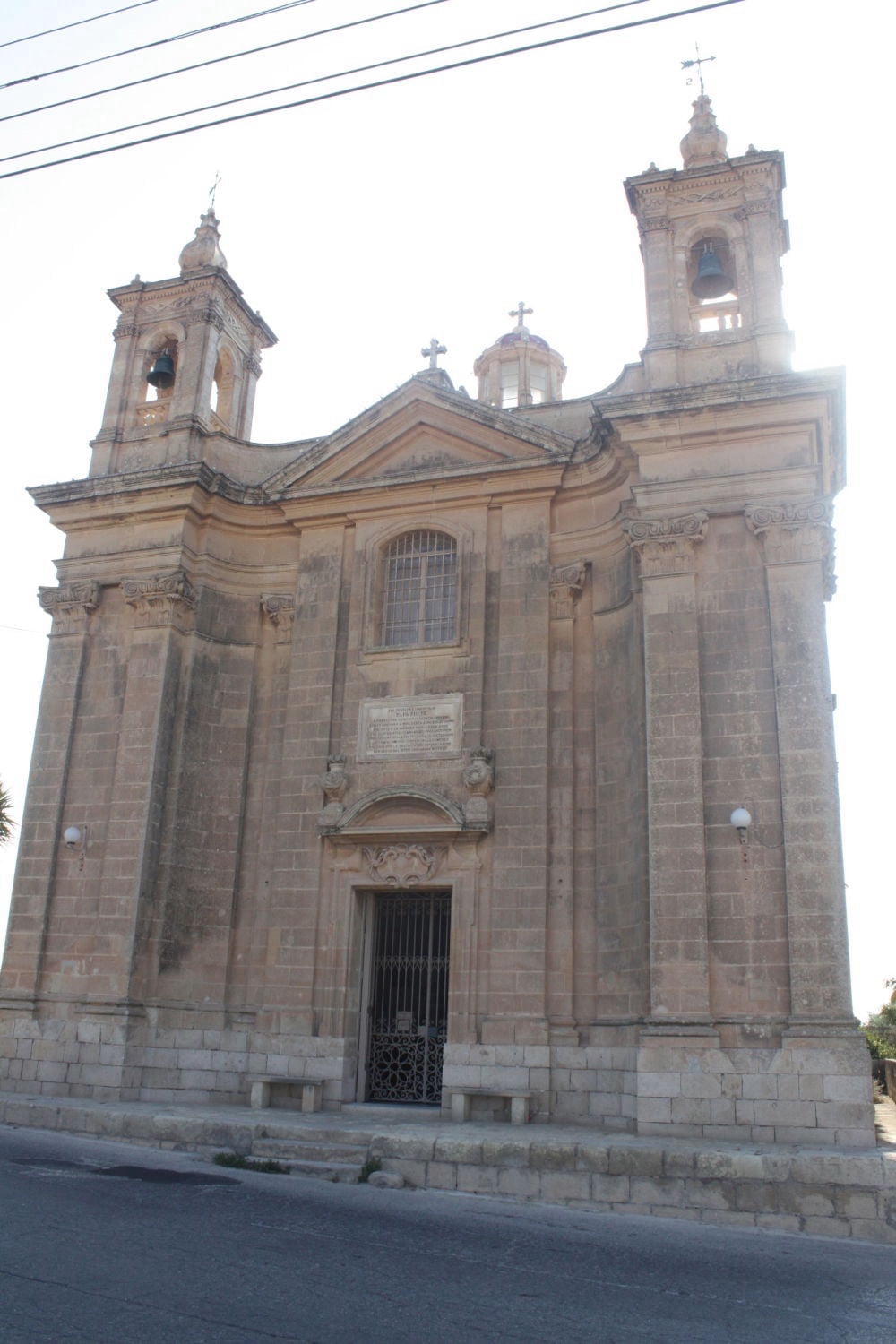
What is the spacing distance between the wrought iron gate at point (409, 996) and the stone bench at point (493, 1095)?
1.08 metres

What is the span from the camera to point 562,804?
15.7 m

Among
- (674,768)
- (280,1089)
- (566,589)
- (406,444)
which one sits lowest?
(280,1089)

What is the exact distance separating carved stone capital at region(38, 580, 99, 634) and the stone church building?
0.23 feet

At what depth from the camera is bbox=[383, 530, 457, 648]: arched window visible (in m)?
17.4

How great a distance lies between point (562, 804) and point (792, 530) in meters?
4.84

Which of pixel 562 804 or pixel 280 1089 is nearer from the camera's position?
pixel 280 1089

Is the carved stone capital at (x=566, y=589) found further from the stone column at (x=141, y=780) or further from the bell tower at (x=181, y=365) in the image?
the bell tower at (x=181, y=365)

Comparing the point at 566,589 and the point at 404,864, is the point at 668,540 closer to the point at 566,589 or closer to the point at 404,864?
the point at 566,589

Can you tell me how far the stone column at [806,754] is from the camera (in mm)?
12859

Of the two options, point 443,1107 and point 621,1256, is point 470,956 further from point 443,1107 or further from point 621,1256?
point 621,1256

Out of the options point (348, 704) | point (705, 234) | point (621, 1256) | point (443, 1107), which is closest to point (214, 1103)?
point (443, 1107)

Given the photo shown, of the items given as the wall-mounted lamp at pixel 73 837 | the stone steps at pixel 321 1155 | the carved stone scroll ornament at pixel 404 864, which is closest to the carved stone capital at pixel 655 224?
the carved stone scroll ornament at pixel 404 864

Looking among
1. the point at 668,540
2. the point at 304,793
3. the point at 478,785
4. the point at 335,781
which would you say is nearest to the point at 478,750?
the point at 478,785

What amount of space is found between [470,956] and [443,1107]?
1.95 meters
